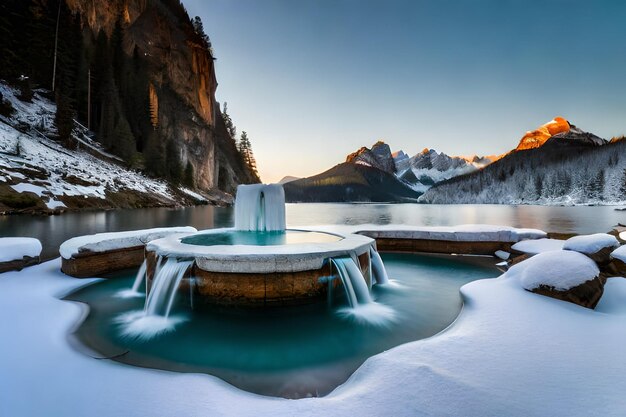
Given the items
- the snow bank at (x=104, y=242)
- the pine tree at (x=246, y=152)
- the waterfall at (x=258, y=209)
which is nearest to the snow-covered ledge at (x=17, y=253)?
the snow bank at (x=104, y=242)

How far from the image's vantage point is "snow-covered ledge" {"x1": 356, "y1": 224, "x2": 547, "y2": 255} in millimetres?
12633

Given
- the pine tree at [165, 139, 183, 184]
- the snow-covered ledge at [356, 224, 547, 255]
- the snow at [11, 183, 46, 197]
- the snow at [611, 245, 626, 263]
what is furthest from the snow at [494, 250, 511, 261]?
the pine tree at [165, 139, 183, 184]

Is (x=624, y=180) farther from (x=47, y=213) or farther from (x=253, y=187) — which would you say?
(x=47, y=213)

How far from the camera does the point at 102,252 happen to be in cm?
973

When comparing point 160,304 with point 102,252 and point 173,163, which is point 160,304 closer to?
point 102,252

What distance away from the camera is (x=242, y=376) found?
171 inches

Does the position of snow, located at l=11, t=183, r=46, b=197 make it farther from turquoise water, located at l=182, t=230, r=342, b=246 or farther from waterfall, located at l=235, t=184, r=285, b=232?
turquoise water, located at l=182, t=230, r=342, b=246

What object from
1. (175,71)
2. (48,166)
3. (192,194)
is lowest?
(192,194)

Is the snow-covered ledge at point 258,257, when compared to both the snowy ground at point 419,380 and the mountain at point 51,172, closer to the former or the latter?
the snowy ground at point 419,380

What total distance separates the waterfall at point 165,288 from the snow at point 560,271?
754 cm

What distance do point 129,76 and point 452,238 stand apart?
68.8m

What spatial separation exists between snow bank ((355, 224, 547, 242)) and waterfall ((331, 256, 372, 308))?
6.34 m

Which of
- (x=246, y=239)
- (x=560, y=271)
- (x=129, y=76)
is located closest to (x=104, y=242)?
(x=246, y=239)

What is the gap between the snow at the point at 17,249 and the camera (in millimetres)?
8406
